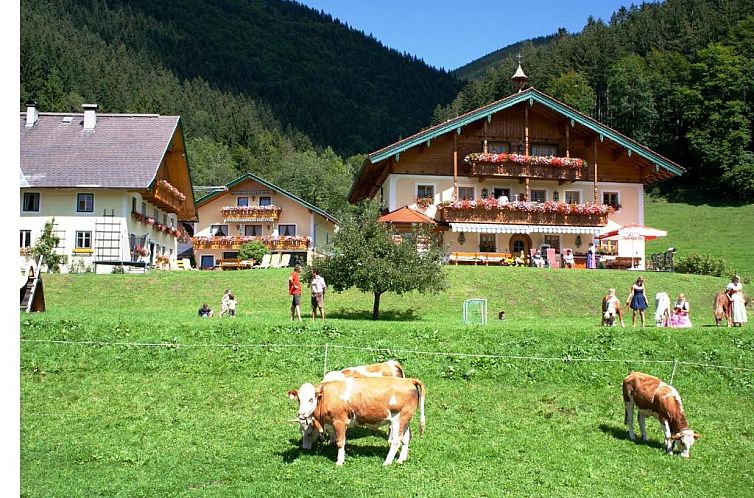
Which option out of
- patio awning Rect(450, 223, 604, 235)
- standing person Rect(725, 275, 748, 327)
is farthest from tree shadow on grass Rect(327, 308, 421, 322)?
patio awning Rect(450, 223, 604, 235)

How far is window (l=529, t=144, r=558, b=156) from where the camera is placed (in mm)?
47312

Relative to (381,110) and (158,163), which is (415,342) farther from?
(381,110)

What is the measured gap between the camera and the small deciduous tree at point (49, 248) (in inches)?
1581

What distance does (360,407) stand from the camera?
11711mm

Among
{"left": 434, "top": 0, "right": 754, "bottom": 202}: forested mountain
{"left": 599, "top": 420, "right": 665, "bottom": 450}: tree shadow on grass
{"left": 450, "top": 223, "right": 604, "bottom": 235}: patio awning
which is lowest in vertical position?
{"left": 599, "top": 420, "right": 665, "bottom": 450}: tree shadow on grass

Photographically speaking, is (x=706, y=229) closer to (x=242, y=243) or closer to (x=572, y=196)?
(x=572, y=196)

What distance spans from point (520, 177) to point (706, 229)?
31104mm

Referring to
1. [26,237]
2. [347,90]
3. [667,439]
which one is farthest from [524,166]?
[347,90]

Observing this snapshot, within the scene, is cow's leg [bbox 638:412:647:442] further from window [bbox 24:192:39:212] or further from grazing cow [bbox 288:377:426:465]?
window [bbox 24:192:39:212]

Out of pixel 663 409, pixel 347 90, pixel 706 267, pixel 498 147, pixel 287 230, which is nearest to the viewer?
pixel 663 409

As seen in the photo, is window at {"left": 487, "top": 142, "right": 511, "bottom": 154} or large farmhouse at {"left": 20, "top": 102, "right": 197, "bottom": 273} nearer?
large farmhouse at {"left": 20, "top": 102, "right": 197, "bottom": 273}

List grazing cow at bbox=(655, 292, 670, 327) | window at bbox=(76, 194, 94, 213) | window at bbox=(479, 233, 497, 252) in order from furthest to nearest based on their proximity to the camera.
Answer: window at bbox=(479, 233, 497, 252), window at bbox=(76, 194, 94, 213), grazing cow at bbox=(655, 292, 670, 327)

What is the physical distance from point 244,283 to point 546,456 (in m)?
23.4

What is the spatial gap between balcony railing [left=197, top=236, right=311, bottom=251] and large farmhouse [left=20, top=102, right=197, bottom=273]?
722 centimetres
